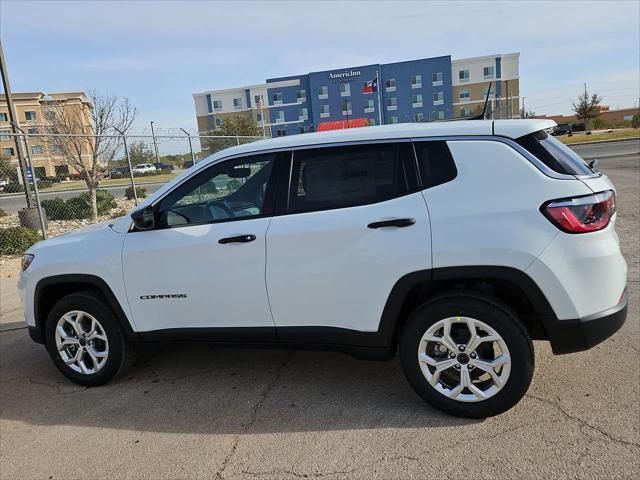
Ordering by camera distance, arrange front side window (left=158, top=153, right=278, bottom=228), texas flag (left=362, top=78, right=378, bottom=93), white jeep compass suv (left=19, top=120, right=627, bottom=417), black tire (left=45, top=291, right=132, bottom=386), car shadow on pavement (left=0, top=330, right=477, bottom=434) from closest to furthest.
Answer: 1. white jeep compass suv (left=19, top=120, right=627, bottom=417)
2. car shadow on pavement (left=0, top=330, right=477, bottom=434)
3. front side window (left=158, top=153, right=278, bottom=228)
4. black tire (left=45, top=291, right=132, bottom=386)
5. texas flag (left=362, top=78, right=378, bottom=93)

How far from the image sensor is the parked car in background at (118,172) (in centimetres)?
1673

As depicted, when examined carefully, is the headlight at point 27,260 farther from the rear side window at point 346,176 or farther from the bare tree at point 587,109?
the bare tree at point 587,109

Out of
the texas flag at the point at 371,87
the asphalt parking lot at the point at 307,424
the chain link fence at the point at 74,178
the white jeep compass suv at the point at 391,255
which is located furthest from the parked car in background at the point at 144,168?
the texas flag at the point at 371,87

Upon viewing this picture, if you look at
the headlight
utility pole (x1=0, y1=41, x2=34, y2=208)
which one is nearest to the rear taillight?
the headlight

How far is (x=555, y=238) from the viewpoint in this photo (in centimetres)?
290

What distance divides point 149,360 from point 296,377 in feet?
4.99

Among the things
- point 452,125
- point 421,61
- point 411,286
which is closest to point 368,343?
point 411,286

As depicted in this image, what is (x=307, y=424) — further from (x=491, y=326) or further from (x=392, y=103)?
(x=392, y=103)

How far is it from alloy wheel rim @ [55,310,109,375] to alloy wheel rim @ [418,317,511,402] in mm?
2542

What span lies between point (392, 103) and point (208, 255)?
84478 millimetres

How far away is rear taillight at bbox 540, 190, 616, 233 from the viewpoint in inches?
114

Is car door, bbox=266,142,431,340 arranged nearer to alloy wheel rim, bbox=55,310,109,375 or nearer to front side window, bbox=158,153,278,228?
front side window, bbox=158,153,278,228

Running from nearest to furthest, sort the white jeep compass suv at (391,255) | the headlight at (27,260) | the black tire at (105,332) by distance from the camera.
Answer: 1. the white jeep compass suv at (391,255)
2. the black tire at (105,332)
3. the headlight at (27,260)

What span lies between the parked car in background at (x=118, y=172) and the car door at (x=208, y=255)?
14.0m
